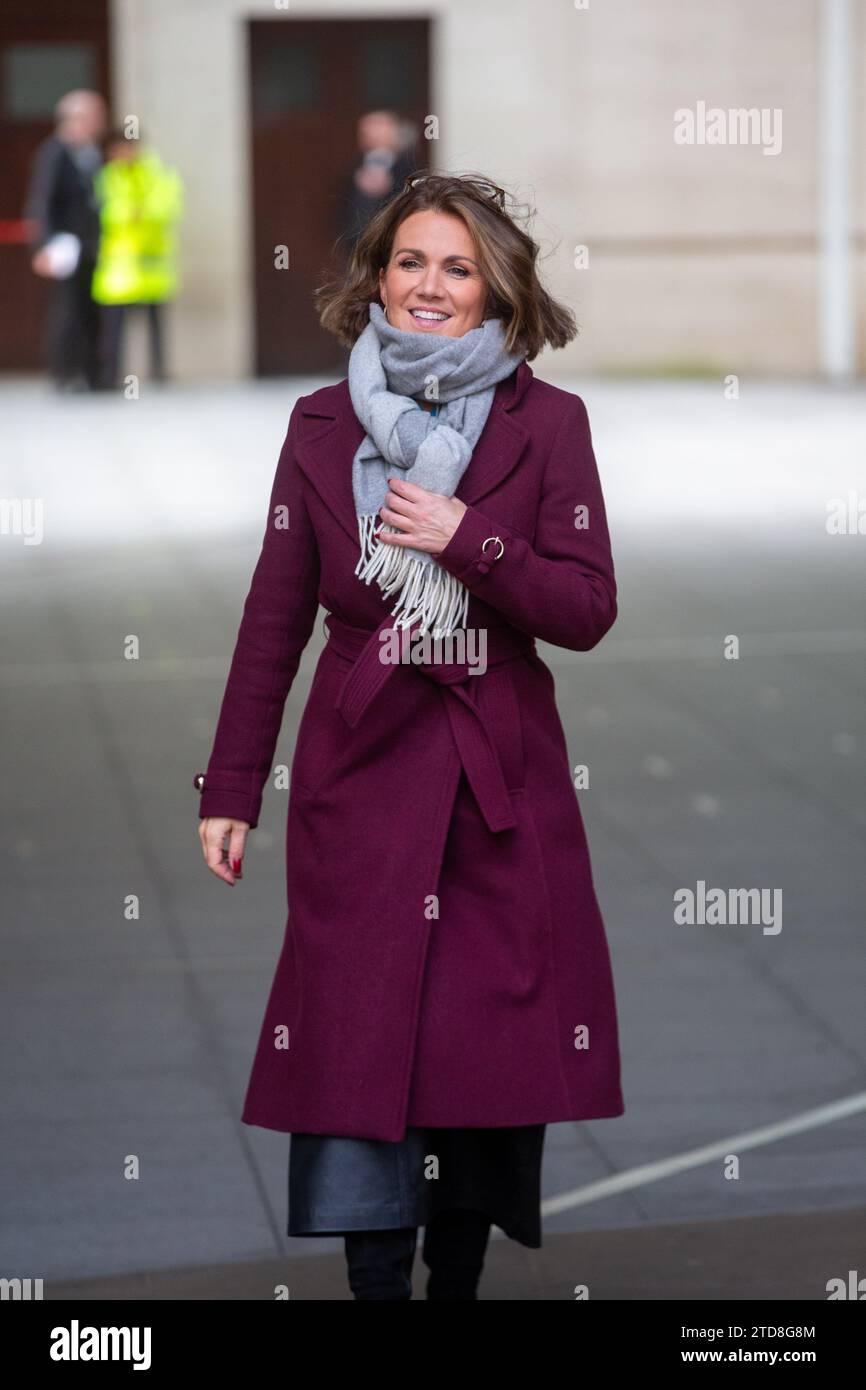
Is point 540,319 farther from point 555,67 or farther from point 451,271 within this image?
point 555,67

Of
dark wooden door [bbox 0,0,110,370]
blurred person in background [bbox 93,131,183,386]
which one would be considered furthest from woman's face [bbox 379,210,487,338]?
dark wooden door [bbox 0,0,110,370]

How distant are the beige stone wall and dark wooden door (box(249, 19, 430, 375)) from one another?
21 cm

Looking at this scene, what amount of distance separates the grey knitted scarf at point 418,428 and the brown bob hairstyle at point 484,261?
5 cm

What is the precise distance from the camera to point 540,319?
3498 mm

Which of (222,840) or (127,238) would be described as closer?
(222,840)

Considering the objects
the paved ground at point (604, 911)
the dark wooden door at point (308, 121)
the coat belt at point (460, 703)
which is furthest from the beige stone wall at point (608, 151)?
the coat belt at point (460, 703)

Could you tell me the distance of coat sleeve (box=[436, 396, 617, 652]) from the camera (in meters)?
3.34

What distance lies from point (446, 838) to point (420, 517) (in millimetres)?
506

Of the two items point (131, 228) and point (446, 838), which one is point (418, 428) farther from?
point (131, 228)

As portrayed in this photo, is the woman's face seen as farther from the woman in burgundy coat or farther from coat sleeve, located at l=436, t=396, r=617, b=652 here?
coat sleeve, located at l=436, t=396, r=617, b=652

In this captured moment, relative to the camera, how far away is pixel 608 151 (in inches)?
817

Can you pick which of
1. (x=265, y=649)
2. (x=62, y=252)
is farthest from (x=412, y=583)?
(x=62, y=252)
